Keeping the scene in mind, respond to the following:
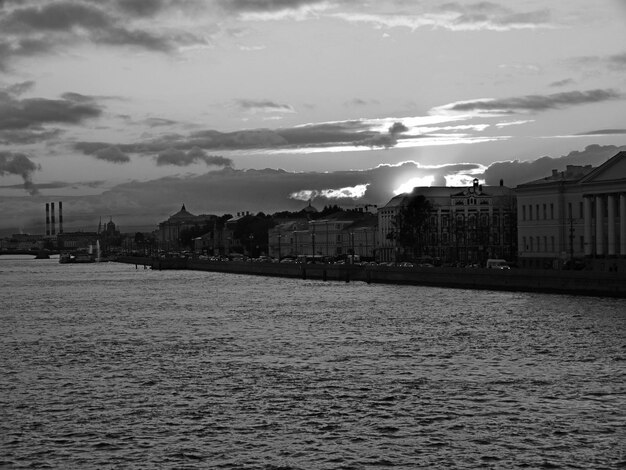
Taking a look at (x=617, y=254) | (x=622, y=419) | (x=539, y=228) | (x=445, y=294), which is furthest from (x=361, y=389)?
(x=539, y=228)

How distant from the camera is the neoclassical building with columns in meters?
80.8

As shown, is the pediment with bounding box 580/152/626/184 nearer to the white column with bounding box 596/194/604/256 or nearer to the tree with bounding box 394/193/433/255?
the white column with bounding box 596/194/604/256

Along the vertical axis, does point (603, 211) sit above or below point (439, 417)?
above

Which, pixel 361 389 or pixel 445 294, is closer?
pixel 361 389

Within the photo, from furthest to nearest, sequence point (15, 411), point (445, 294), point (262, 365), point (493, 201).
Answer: point (493, 201) < point (445, 294) < point (262, 365) < point (15, 411)

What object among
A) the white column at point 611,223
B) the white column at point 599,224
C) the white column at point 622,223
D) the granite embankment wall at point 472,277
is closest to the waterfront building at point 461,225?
the granite embankment wall at point 472,277

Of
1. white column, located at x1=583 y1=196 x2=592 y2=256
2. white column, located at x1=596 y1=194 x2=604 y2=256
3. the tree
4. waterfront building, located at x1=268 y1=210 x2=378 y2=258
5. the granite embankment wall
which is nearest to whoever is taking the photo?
the granite embankment wall

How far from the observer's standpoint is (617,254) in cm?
→ 7931

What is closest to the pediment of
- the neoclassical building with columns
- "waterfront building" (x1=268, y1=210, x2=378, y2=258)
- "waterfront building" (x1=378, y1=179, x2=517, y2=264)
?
the neoclassical building with columns

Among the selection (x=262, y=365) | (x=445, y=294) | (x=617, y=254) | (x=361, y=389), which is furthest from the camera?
(x=617, y=254)

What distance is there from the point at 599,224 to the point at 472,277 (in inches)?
526

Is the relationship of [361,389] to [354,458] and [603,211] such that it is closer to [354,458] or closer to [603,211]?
[354,458]

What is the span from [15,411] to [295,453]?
7844 millimetres

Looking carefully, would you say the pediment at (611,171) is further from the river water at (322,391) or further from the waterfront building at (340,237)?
the waterfront building at (340,237)
